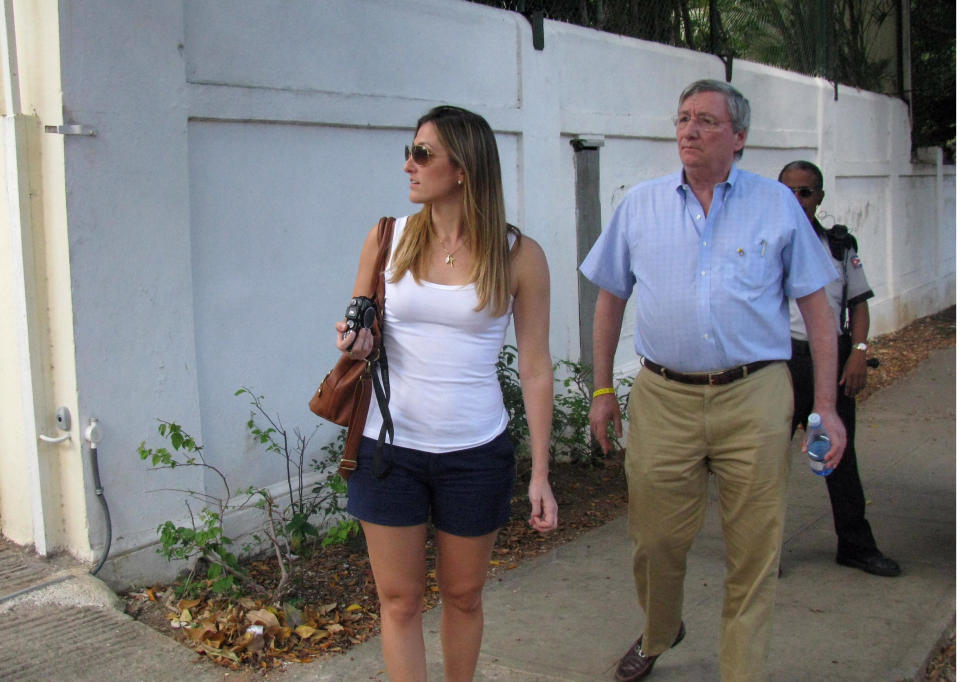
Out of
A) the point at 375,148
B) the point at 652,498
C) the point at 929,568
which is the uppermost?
the point at 375,148

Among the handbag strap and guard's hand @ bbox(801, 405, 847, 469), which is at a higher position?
the handbag strap

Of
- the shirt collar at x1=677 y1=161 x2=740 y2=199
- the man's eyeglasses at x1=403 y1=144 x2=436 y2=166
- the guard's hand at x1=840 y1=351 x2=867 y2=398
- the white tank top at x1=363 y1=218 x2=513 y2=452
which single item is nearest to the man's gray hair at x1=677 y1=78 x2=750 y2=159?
the shirt collar at x1=677 y1=161 x2=740 y2=199

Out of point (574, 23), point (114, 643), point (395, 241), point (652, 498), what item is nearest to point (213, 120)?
point (395, 241)

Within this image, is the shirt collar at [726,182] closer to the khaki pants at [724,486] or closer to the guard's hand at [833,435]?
the khaki pants at [724,486]

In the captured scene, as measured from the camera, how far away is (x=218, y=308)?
4629 millimetres

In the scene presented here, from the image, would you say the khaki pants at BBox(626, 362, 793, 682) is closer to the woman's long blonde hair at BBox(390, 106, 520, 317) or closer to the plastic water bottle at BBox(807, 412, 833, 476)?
the plastic water bottle at BBox(807, 412, 833, 476)

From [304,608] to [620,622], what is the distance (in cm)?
125

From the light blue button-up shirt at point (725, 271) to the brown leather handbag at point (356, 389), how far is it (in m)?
0.96

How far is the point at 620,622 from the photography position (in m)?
4.32

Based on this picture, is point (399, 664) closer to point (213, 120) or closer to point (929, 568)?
point (213, 120)

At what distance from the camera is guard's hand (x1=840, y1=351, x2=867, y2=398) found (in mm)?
4637

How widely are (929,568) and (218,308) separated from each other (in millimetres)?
3366

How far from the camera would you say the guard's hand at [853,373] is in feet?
15.2

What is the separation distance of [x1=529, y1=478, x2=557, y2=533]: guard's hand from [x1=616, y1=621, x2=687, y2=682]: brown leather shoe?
96cm
